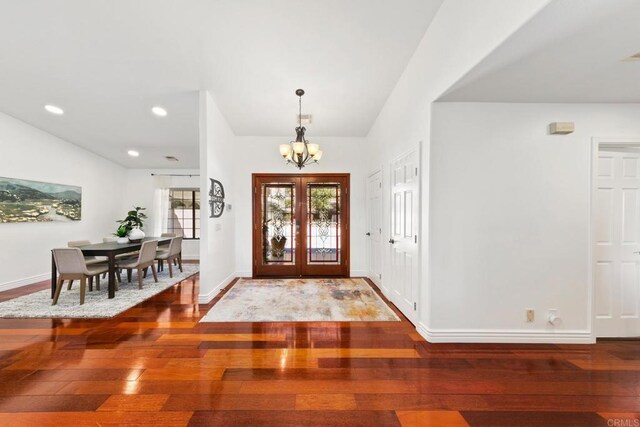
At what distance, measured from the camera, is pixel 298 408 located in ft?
6.09

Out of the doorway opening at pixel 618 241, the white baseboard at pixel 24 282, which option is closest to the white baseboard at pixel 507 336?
the doorway opening at pixel 618 241

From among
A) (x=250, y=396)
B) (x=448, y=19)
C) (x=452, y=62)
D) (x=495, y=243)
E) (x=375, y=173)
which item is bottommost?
(x=250, y=396)

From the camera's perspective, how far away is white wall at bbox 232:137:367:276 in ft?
18.5

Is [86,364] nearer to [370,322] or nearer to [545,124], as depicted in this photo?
[370,322]

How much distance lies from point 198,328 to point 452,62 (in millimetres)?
3770

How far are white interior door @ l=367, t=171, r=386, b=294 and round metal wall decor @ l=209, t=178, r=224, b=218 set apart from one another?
2720mm

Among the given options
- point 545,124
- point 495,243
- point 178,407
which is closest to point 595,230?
point 495,243

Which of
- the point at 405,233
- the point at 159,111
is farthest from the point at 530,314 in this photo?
the point at 159,111

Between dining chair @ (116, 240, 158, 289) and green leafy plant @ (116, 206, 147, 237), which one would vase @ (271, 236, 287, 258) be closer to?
dining chair @ (116, 240, 158, 289)

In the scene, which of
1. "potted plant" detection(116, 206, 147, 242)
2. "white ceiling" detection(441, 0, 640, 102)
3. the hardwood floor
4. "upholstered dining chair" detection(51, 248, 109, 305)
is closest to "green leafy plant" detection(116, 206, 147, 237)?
"potted plant" detection(116, 206, 147, 242)

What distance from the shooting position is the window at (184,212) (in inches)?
301

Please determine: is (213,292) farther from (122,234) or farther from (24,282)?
(24,282)

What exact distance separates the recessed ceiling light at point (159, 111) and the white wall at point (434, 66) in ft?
12.1

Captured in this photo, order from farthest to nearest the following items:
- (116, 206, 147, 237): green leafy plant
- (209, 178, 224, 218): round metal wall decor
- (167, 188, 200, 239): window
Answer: (167, 188, 200, 239): window → (116, 206, 147, 237): green leafy plant → (209, 178, 224, 218): round metal wall decor
